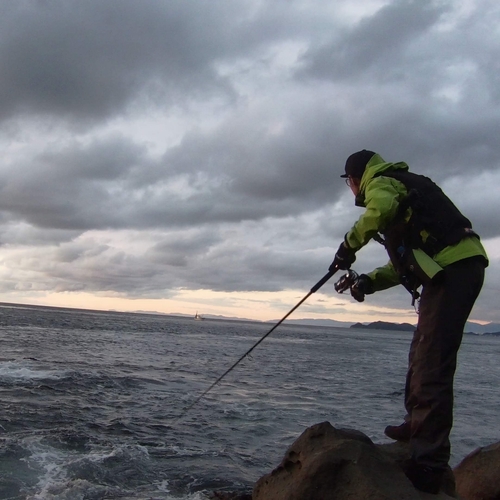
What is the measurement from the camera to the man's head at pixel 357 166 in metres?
5.02

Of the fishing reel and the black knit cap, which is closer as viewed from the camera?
the black knit cap

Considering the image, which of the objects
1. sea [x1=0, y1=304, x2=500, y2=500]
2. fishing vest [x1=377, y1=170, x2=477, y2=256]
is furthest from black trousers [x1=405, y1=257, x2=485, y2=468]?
sea [x1=0, y1=304, x2=500, y2=500]

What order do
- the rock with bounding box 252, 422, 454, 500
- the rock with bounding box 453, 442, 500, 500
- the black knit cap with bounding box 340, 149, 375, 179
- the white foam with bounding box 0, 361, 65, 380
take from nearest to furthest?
the rock with bounding box 252, 422, 454, 500
the black knit cap with bounding box 340, 149, 375, 179
the rock with bounding box 453, 442, 500, 500
the white foam with bounding box 0, 361, 65, 380

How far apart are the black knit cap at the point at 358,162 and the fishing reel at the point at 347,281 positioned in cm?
100

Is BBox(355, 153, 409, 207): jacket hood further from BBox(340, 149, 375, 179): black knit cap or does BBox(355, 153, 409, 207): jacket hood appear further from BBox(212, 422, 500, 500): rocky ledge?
BBox(212, 422, 500, 500): rocky ledge

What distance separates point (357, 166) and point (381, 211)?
806mm

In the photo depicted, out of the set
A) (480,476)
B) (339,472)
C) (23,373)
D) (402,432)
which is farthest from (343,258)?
(23,373)

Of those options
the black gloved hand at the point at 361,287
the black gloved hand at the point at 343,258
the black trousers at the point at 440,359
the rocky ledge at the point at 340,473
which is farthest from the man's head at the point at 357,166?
the rocky ledge at the point at 340,473

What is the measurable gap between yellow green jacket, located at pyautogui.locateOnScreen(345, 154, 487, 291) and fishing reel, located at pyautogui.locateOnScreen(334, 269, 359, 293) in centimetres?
76

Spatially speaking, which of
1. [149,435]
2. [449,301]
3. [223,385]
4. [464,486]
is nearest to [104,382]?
[223,385]

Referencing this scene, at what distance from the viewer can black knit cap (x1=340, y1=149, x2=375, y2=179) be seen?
16.5 ft

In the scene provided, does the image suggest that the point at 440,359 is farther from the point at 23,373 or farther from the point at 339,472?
the point at 23,373

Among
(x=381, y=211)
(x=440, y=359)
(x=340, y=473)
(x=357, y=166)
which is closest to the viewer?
(x=381, y=211)

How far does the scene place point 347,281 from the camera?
549cm
